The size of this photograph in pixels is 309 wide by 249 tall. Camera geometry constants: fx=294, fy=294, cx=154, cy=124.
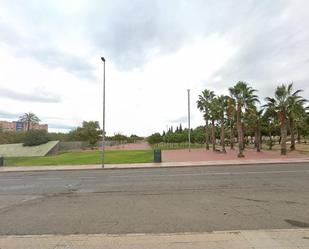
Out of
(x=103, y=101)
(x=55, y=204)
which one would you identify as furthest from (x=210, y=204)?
(x=103, y=101)

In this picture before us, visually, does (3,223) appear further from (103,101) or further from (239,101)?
(239,101)

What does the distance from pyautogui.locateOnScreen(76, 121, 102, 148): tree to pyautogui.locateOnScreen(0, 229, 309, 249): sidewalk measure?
71940 mm

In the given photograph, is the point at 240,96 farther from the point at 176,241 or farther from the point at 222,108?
the point at 176,241

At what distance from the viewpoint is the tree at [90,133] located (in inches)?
3002

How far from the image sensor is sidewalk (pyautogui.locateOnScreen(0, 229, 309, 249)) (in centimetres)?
478

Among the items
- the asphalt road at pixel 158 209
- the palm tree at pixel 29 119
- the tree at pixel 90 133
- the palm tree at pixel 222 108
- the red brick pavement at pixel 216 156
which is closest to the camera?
the asphalt road at pixel 158 209

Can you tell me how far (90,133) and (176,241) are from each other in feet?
241

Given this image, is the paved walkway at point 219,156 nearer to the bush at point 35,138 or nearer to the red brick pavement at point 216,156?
the red brick pavement at point 216,156

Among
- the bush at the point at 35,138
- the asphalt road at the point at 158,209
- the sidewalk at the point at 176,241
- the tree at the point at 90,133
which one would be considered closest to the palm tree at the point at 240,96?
the asphalt road at the point at 158,209

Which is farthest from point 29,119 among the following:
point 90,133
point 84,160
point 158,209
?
point 158,209

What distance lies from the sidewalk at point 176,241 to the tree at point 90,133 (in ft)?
236

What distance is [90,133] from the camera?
76.4m

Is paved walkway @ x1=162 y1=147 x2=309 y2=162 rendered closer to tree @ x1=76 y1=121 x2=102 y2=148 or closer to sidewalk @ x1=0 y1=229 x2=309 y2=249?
sidewalk @ x1=0 y1=229 x2=309 y2=249

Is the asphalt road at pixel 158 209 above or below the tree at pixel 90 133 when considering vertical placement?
below
